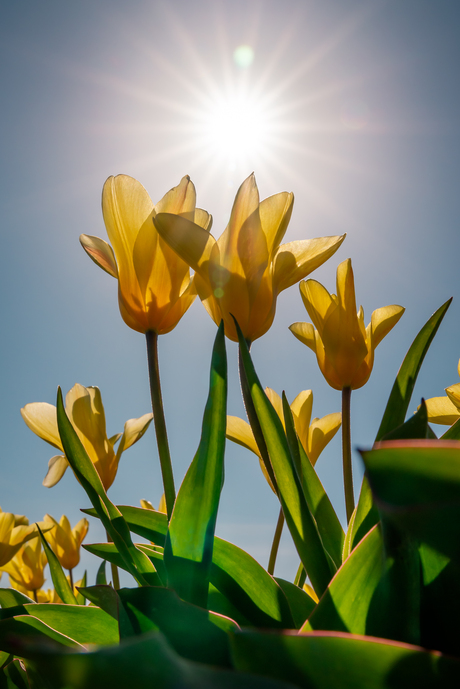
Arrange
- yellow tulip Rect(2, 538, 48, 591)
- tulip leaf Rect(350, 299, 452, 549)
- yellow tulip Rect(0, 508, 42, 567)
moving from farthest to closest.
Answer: yellow tulip Rect(2, 538, 48, 591) < yellow tulip Rect(0, 508, 42, 567) < tulip leaf Rect(350, 299, 452, 549)

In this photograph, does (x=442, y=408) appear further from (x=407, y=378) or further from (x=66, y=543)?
(x=66, y=543)

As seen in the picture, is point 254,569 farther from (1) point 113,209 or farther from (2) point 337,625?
(1) point 113,209

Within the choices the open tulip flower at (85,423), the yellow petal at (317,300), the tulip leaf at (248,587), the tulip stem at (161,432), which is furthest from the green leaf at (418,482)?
the open tulip flower at (85,423)

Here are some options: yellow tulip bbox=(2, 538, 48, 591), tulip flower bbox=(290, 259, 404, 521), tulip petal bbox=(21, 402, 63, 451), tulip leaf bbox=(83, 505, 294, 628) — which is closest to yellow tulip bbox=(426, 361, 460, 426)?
tulip flower bbox=(290, 259, 404, 521)

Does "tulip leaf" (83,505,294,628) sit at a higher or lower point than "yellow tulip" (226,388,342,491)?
lower

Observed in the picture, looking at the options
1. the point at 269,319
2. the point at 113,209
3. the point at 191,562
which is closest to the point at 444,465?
the point at 191,562

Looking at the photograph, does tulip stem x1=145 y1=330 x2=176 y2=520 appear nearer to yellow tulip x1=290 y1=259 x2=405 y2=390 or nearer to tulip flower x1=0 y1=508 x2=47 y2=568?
yellow tulip x1=290 y1=259 x2=405 y2=390

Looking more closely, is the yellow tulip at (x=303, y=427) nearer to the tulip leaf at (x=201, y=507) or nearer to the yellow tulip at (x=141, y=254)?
the yellow tulip at (x=141, y=254)
